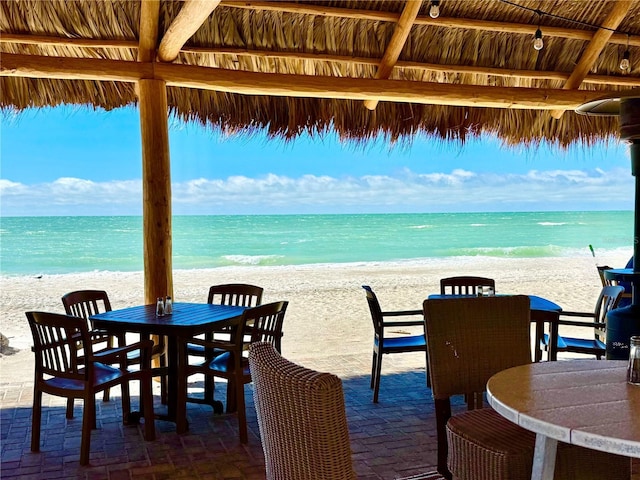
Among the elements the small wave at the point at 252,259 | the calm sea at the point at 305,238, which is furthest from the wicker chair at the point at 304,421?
the small wave at the point at 252,259

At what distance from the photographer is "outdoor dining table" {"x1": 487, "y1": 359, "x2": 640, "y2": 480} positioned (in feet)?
5.89

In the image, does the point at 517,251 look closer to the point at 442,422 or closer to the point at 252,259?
the point at 252,259

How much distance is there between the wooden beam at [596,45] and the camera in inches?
236

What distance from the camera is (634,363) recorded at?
2268 mm

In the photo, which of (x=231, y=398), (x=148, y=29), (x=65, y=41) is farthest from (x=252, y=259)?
(x=231, y=398)

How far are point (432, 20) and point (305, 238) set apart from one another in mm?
22702

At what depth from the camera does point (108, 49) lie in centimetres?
571

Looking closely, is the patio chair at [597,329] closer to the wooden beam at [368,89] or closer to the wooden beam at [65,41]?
the wooden beam at [368,89]

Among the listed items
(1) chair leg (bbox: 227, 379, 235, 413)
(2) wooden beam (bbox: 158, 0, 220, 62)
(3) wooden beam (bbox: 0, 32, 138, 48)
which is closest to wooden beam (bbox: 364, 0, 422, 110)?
(2) wooden beam (bbox: 158, 0, 220, 62)

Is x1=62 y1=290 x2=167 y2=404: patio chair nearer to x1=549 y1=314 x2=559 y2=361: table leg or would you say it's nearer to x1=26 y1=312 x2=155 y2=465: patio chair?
x1=26 y1=312 x2=155 y2=465: patio chair

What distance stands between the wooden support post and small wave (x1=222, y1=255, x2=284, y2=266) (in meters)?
20.6

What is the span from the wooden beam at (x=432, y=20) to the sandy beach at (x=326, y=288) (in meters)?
3.22

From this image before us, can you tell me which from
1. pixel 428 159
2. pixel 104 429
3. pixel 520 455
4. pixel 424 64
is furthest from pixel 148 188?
pixel 428 159

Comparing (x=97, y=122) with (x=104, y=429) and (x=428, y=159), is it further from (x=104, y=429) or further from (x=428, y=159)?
(x=104, y=429)
